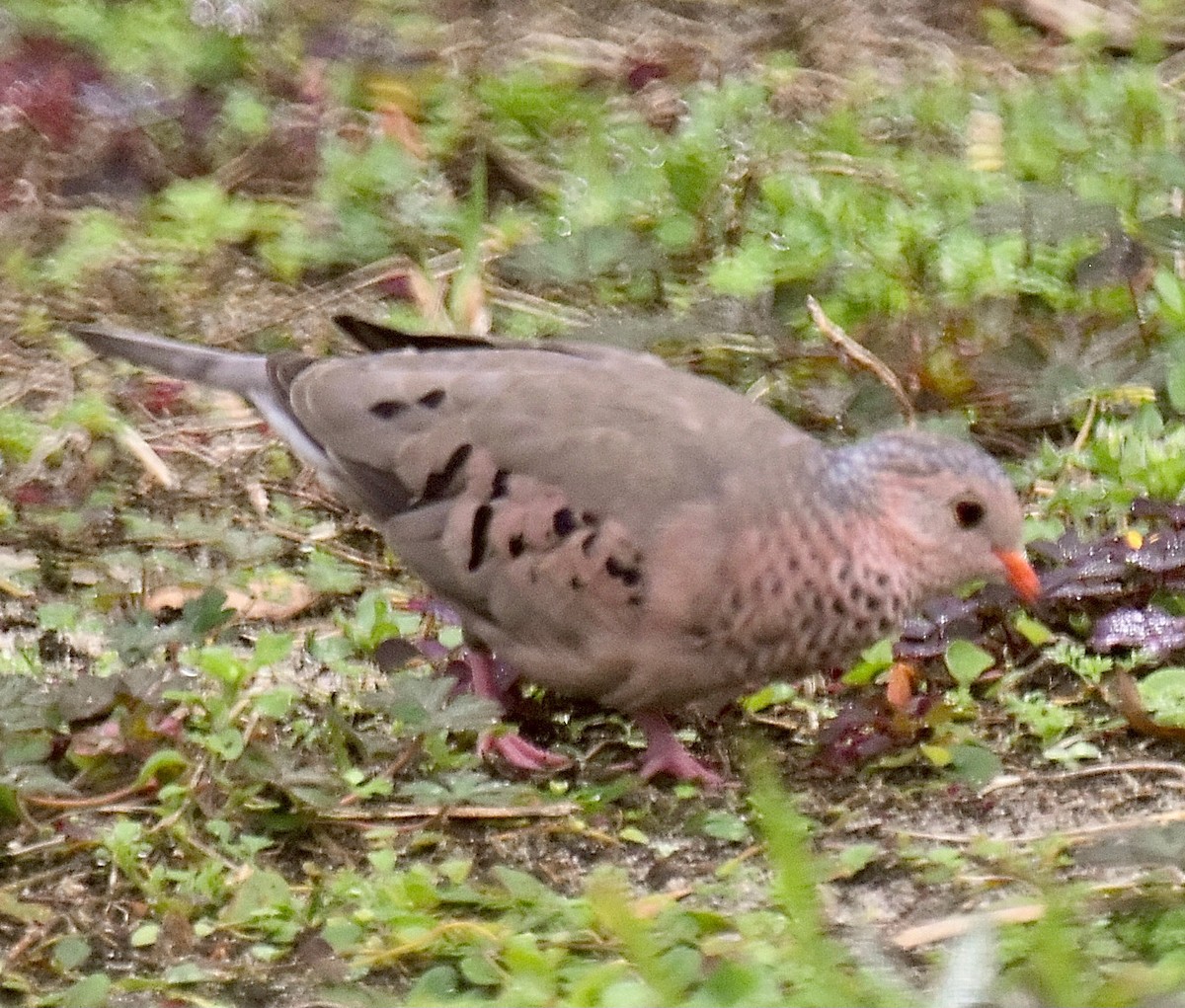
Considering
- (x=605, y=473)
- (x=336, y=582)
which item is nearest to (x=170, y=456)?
(x=336, y=582)

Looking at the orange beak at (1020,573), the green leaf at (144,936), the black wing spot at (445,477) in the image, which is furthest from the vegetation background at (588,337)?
the black wing spot at (445,477)

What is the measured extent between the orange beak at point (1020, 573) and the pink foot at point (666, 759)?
1.90 ft

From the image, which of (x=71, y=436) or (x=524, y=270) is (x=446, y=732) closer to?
(x=71, y=436)

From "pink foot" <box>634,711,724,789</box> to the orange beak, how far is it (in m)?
0.58

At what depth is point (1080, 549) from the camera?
3.68 meters

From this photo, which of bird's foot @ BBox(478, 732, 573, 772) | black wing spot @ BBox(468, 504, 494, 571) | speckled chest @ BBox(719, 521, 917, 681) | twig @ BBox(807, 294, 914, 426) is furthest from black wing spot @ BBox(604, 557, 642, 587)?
twig @ BBox(807, 294, 914, 426)

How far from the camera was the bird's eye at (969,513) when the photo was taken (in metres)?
3.24

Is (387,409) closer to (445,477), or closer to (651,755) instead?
(445,477)

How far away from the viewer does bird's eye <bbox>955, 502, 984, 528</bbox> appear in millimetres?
3236

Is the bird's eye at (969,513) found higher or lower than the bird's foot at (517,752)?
higher

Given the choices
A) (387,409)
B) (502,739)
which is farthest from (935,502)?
(387,409)

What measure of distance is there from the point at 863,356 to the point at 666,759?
4.27ft

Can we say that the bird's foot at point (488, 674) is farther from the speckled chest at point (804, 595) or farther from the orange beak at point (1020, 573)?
the orange beak at point (1020, 573)

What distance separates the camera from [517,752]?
3.39 m
